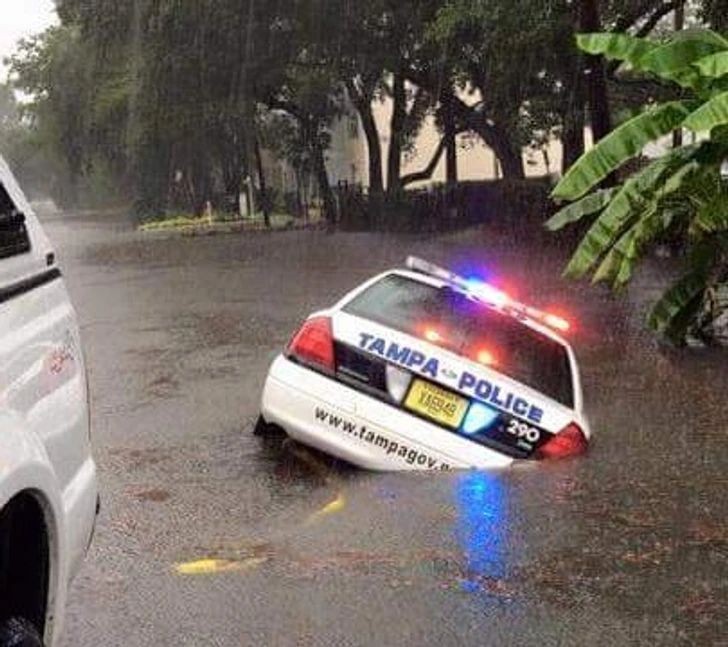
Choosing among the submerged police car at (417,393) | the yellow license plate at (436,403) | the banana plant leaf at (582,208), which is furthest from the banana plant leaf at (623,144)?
the yellow license plate at (436,403)

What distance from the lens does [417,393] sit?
6375 millimetres

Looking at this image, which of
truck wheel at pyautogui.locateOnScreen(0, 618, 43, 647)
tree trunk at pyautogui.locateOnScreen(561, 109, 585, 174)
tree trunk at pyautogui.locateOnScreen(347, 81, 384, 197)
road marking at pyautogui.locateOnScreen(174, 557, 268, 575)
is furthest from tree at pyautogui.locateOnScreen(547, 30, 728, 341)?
tree trunk at pyautogui.locateOnScreen(347, 81, 384, 197)

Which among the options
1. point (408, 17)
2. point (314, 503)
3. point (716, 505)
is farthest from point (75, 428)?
point (408, 17)

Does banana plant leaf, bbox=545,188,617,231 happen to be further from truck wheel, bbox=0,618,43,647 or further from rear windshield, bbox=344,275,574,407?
truck wheel, bbox=0,618,43,647

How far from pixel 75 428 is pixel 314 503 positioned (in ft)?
10.1

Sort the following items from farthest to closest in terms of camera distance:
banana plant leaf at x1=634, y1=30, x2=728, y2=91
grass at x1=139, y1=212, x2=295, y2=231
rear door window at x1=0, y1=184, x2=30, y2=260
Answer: grass at x1=139, y1=212, x2=295, y2=231 → banana plant leaf at x1=634, y1=30, x2=728, y2=91 → rear door window at x1=0, y1=184, x2=30, y2=260

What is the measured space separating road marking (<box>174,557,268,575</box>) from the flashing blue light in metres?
1.65

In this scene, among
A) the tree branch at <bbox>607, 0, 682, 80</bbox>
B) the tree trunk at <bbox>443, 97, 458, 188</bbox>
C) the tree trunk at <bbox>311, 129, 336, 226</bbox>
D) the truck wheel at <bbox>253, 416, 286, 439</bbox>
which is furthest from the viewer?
the tree trunk at <bbox>311, 129, 336, 226</bbox>

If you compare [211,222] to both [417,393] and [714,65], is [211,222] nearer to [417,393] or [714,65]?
A: [714,65]

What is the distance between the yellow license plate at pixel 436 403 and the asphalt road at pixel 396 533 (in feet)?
1.06

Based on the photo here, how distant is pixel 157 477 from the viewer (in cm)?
711

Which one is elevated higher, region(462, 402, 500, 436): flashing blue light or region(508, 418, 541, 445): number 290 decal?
region(462, 402, 500, 436): flashing blue light

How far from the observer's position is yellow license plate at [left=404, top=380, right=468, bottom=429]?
6.34 meters

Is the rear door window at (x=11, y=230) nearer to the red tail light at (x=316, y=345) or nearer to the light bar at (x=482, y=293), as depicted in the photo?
the red tail light at (x=316, y=345)
